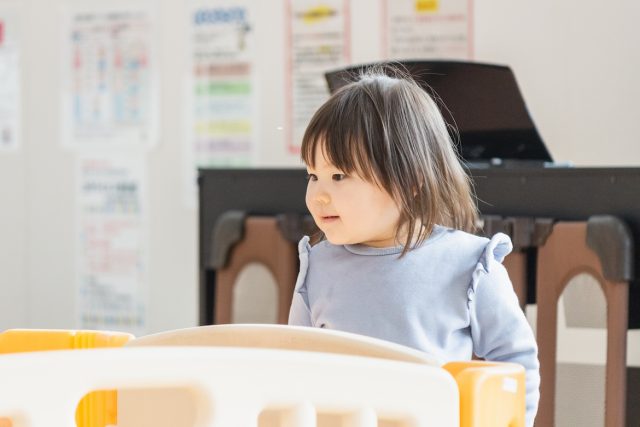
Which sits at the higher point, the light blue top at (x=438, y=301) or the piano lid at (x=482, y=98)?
the piano lid at (x=482, y=98)

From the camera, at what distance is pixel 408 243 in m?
1.16

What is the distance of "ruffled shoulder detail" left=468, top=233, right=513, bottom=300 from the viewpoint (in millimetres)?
1129

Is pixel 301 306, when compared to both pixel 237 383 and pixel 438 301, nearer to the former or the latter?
pixel 438 301

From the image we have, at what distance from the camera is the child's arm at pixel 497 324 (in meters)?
1.10

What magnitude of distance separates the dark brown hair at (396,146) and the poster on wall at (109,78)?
152 cm

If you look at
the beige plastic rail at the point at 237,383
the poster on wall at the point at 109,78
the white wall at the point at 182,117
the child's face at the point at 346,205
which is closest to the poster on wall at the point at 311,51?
the white wall at the point at 182,117

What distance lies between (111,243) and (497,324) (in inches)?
70.2

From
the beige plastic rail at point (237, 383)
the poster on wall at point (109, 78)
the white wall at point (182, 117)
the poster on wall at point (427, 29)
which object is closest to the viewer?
the beige plastic rail at point (237, 383)

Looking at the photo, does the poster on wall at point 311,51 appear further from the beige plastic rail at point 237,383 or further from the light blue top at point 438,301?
the beige plastic rail at point 237,383

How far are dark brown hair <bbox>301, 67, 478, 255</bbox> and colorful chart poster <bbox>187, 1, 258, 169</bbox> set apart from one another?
1.32 metres

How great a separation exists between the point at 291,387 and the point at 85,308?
2210 mm

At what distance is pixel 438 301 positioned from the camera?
1.14 metres

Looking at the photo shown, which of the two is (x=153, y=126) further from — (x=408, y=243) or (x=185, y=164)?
(x=408, y=243)

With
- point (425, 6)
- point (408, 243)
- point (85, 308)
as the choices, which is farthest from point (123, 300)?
point (408, 243)
